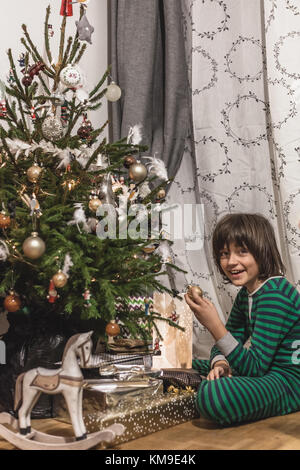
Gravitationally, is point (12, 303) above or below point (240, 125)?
below

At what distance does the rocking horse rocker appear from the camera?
47.3 inches

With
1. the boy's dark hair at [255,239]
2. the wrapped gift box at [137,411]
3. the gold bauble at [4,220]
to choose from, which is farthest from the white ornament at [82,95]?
the wrapped gift box at [137,411]

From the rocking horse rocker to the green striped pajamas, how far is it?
0.32 meters

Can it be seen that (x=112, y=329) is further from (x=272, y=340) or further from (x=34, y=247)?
(x=272, y=340)

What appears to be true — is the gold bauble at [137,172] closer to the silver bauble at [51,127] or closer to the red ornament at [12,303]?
the silver bauble at [51,127]

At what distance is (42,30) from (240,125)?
0.83 meters

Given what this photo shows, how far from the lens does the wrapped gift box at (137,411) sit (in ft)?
4.32

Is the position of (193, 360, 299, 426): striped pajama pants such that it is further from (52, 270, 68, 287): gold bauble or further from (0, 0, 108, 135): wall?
(0, 0, 108, 135): wall

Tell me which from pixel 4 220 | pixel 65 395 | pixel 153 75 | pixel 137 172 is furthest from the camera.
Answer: pixel 153 75

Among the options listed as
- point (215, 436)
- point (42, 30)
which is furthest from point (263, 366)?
point (42, 30)

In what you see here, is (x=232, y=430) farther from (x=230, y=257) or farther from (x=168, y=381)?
(x=230, y=257)

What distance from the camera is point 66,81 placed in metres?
1.53

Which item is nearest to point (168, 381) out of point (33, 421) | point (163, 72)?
point (33, 421)

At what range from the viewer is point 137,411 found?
4.46ft
